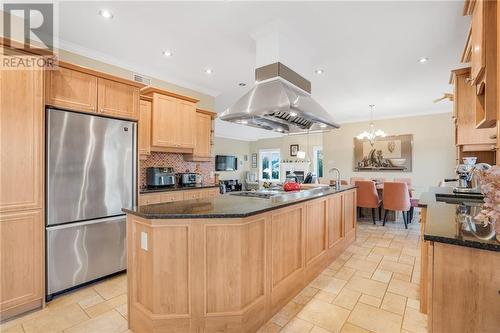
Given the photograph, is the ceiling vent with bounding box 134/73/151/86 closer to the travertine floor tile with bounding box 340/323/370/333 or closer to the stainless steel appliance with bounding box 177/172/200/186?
the stainless steel appliance with bounding box 177/172/200/186

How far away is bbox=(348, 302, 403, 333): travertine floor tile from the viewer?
197 cm

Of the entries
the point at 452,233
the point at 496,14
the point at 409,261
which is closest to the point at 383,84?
the point at 409,261

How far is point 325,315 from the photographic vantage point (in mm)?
2143

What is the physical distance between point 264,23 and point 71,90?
6.99 feet

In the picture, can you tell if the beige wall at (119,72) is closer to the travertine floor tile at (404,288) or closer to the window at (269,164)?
the travertine floor tile at (404,288)

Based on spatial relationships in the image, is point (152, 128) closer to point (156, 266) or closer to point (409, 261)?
point (156, 266)

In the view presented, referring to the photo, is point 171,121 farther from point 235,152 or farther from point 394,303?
point 235,152

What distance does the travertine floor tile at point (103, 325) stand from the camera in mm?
1956

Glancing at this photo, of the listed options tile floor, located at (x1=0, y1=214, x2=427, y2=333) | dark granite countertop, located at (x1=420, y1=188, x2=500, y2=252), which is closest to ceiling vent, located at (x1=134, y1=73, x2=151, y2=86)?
tile floor, located at (x1=0, y1=214, x2=427, y2=333)

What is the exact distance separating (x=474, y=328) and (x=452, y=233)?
16.9 inches

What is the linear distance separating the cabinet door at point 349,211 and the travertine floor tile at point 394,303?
1336mm

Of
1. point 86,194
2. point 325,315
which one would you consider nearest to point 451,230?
point 325,315

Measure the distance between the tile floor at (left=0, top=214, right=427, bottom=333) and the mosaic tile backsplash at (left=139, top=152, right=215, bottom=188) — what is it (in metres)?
1.70

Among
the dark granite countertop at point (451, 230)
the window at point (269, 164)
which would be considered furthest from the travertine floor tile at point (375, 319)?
the window at point (269, 164)
